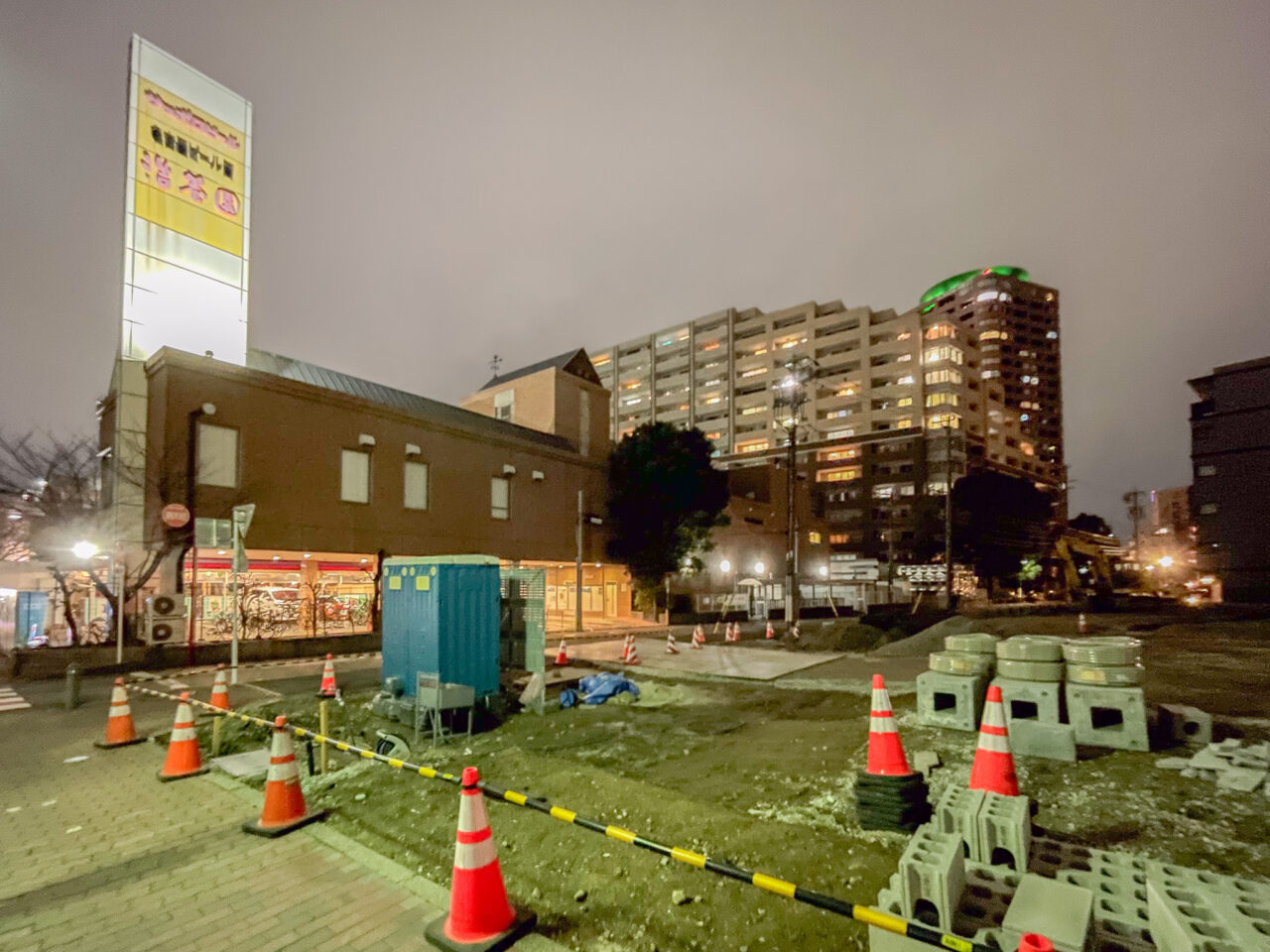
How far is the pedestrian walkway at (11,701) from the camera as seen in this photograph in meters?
10.7

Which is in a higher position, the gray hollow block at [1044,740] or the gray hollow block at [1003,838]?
the gray hollow block at [1003,838]

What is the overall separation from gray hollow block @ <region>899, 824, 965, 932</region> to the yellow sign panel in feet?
89.6

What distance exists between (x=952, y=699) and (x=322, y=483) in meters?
20.1

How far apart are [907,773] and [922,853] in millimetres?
2027

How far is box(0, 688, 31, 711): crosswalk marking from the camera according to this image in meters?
10.8

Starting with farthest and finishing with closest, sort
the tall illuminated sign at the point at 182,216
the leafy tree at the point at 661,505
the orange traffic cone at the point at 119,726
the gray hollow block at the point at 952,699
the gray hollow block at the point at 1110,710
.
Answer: the leafy tree at the point at 661,505
the tall illuminated sign at the point at 182,216
the orange traffic cone at the point at 119,726
the gray hollow block at the point at 952,699
the gray hollow block at the point at 1110,710

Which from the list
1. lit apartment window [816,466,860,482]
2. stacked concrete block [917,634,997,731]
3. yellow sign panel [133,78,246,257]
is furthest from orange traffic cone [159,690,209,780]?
lit apartment window [816,466,860,482]

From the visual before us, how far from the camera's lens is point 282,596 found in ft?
71.8

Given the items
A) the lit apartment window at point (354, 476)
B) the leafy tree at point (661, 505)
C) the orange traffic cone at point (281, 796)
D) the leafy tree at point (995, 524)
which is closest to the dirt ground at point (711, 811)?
the orange traffic cone at point (281, 796)

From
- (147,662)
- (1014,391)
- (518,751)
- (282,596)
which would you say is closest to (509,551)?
(282,596)

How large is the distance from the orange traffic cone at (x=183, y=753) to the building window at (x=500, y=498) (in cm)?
2081

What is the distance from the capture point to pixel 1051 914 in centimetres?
252

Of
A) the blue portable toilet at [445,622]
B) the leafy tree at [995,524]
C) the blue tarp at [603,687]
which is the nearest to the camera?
the blue portable toilet at [445,622]

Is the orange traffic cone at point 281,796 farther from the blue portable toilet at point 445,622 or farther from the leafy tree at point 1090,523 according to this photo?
the leafy tree at point 1090,523
